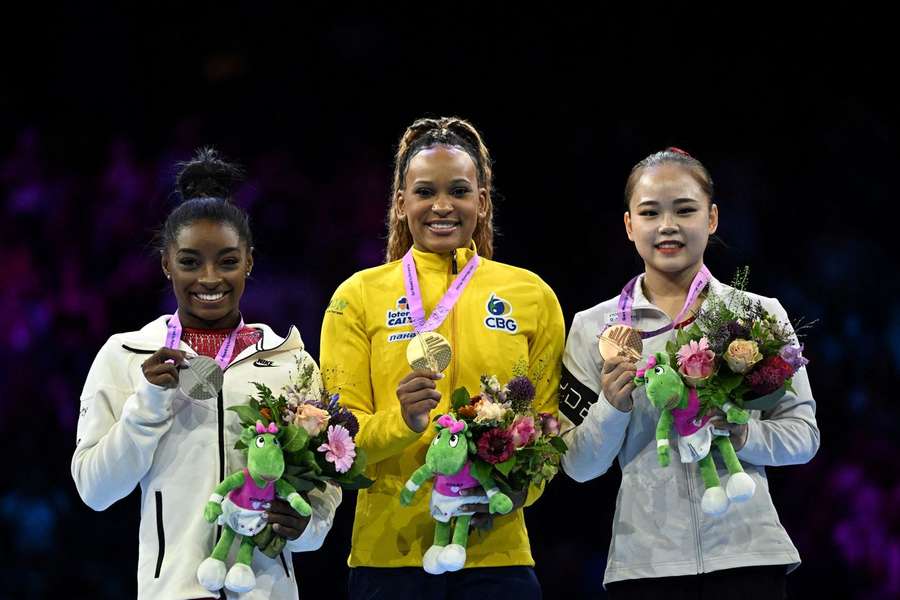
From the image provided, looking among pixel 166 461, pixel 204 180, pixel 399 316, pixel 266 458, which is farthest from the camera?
pixel 204 180

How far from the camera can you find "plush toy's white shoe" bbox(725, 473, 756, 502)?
2945 millimetres

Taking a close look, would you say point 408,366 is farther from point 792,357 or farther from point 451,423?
point 792,357

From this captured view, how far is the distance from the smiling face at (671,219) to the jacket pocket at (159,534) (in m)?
1.49

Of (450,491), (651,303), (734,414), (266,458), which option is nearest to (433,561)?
(450,491)

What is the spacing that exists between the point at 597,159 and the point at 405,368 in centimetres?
254

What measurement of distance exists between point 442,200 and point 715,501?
1135mm

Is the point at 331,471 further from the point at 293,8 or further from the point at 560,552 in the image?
the point at 293,8

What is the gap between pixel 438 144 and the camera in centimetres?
348

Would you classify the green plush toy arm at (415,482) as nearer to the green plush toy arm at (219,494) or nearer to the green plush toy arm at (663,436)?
the green plush toy arm at (219,494)

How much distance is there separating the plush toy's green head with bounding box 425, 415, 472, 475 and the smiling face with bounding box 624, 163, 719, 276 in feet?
2.65
